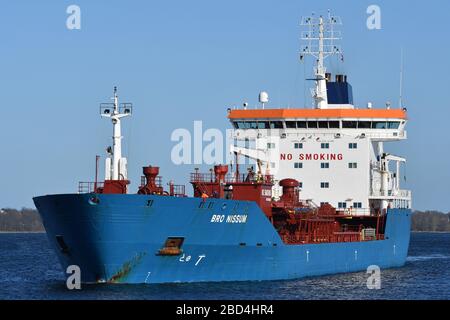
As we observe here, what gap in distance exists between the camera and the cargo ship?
125 ft

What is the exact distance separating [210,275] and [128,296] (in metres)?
5.37

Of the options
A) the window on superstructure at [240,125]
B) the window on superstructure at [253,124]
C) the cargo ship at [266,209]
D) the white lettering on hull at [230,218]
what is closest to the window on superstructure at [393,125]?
the cargo ship at [266,209]

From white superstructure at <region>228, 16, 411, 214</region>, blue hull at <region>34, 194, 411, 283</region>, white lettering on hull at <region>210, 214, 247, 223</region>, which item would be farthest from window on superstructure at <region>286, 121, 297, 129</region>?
white lettering on hull at <region>210, 214, 247, 223</region>

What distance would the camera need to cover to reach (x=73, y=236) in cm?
3853

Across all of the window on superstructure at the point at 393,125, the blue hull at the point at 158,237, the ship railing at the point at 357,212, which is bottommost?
the blue hull at the point at 158,237

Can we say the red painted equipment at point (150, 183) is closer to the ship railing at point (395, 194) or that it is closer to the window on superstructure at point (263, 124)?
the window on superstructure at point (263, 124)

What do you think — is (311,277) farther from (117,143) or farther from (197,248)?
(117,143)

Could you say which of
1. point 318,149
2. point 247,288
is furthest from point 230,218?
point 318,149

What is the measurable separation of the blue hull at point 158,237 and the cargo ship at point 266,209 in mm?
45

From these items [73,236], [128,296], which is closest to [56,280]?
[73,236]

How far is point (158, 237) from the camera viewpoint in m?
38.4

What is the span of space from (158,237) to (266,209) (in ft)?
27.9

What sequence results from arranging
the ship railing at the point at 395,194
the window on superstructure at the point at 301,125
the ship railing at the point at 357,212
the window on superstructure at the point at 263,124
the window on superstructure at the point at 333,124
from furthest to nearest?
the ship railing at the point at 395,194
the window on superstructure at the point at 263,124
the window on superstructure at the point at 333,124
the window on superstructure at the point at 301,125
the ship railing at the point at 357,212

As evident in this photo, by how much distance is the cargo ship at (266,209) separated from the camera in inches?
1502
